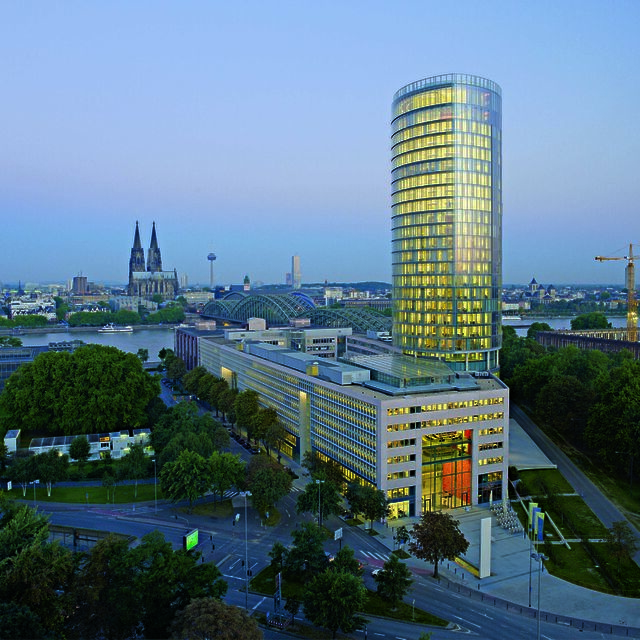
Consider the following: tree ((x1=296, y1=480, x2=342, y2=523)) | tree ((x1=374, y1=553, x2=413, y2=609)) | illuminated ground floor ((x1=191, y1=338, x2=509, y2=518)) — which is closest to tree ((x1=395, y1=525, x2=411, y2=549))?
tree ((x1=296, y1=480, x2=342, y2=523))

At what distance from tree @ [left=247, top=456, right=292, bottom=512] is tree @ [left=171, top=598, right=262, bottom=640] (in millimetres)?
21498

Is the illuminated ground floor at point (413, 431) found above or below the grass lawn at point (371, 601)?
above

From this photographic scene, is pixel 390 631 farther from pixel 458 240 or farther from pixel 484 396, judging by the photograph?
pixel 458 240

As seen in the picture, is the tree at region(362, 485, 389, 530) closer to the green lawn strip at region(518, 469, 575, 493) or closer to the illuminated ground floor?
the illuminated ground floor

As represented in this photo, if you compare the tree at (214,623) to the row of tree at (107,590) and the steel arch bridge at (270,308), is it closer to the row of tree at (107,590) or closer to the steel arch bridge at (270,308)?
the row of tree at (107,590)

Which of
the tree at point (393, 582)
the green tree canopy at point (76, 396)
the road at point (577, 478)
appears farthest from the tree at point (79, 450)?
the road at point (577, 478)

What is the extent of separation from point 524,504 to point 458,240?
36.5 metres

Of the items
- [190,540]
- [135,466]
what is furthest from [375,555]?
[135,466]

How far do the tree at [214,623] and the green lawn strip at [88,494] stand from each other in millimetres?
31634

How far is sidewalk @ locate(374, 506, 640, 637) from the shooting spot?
132 feet

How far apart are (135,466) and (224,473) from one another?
12.6m

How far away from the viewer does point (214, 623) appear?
2961cm

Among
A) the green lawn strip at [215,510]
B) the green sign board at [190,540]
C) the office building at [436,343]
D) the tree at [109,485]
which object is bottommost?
the green lawn strip at [215,510]

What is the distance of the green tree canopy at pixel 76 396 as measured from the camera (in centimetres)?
8219
